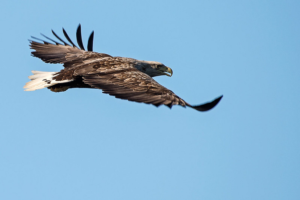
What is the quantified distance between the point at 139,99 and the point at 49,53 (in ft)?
14.4

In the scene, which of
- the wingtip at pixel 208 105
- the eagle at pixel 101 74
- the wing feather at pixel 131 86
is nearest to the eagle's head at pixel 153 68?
the eagle at pixel 101 74

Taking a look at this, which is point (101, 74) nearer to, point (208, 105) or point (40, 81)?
point (40, 81)

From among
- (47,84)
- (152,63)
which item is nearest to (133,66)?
(152,63)

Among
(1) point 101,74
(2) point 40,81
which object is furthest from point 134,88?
(2) point 40,81

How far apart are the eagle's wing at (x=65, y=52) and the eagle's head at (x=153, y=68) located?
100cm

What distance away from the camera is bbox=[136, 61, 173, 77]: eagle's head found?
12781 millimetres

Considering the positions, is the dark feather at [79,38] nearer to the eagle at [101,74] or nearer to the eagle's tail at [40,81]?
the eagle at [101,74]

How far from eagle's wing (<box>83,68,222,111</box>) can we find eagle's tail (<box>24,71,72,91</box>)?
0.90 m

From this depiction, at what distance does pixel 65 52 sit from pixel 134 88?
3.71 metres

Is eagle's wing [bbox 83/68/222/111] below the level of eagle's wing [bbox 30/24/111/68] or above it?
below

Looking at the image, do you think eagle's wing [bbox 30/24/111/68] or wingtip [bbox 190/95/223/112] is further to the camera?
eagle's wing [bbox 30/24/111/68]

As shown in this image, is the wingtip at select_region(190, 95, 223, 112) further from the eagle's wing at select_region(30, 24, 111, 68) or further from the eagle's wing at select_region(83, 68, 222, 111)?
the eagle's wing at select_region(30, 24, 111, 68)

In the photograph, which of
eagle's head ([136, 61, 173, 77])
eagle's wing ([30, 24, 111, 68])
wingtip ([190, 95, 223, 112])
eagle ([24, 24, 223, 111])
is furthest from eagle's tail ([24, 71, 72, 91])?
wingtip ([190, 95, 223, 112])

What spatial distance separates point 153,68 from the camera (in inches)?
514
